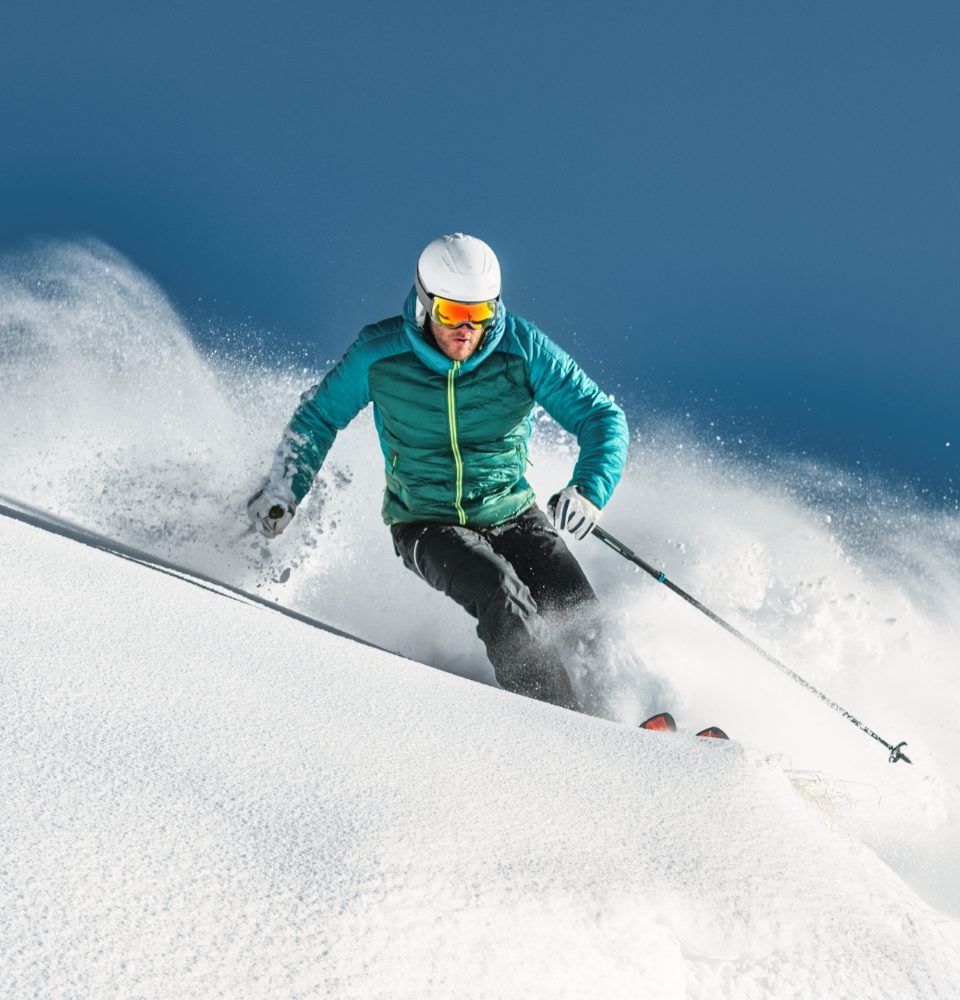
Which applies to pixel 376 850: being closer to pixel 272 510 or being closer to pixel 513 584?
pixel 513 584

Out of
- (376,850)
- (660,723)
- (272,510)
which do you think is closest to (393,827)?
(376,850)

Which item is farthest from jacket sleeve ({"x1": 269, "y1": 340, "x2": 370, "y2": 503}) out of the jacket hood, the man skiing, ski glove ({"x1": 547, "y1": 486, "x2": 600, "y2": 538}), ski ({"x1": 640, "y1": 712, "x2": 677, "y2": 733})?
ski ({"x1": 640, "y1": 712, "x2": 677, "y2": 733})

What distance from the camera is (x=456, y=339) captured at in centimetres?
396

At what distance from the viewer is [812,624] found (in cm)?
542

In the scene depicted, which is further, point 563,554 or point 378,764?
point 563,554

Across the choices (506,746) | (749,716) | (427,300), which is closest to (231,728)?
(506,746)

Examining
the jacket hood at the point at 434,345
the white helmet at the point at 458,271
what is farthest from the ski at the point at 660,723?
the white helmet at the point at 458,271

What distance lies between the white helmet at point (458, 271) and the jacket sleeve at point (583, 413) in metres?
0.36

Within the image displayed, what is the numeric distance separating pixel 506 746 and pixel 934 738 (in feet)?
10.4

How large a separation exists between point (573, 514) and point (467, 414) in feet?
2.09

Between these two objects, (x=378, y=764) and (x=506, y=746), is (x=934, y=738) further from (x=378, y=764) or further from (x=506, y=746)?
(x=378, y=764)

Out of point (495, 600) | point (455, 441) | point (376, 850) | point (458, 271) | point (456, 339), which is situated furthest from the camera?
point (455, 441)

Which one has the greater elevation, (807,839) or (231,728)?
(807,839)

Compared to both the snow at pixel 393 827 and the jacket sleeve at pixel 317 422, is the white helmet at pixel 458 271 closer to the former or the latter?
the jacket sleeve at pixel 317 422
